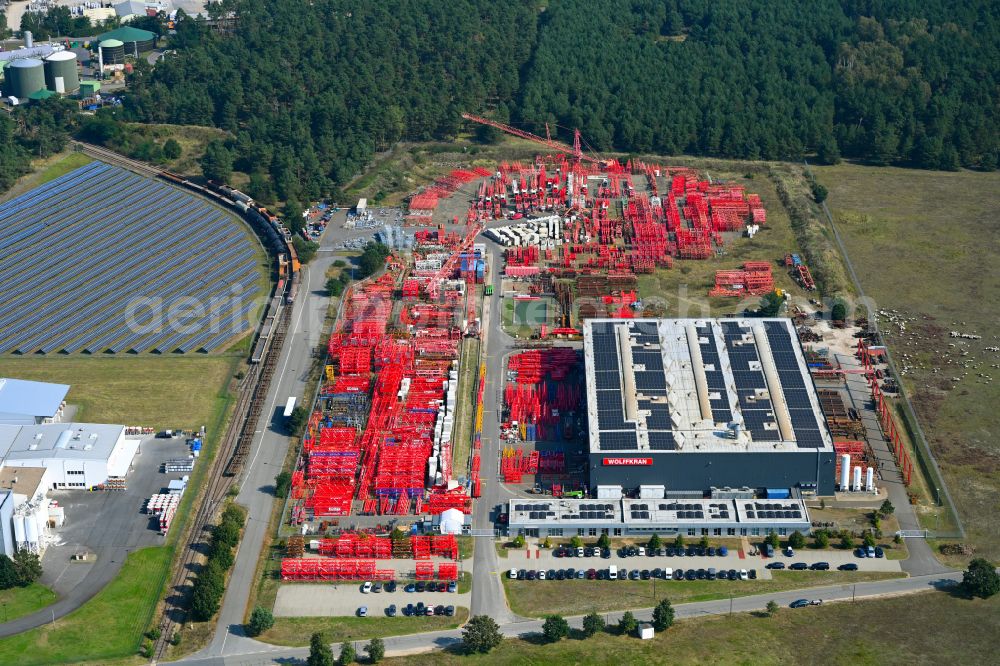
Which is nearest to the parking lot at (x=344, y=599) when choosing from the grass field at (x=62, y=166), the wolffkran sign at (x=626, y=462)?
the wolffkran sign at (x=626, y=462)

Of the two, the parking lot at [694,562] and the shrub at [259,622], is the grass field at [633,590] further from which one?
the shrub at [259,622]

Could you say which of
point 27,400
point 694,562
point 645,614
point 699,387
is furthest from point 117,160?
point 645,614

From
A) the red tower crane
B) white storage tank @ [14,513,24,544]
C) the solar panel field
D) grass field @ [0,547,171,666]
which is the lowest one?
grass field @ [0,547,171,666]

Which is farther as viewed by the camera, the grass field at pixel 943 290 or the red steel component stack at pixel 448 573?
the grass field at pixel 943 290

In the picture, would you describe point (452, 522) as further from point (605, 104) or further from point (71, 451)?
point (605, 104)

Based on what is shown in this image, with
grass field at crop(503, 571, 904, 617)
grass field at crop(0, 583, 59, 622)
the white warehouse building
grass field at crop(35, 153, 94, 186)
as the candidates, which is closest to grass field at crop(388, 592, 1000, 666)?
grass field at crop(503, 571, 904, 617)

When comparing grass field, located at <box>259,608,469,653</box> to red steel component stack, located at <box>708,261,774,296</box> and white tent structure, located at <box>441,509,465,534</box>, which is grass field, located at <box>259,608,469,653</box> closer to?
white tent structure, located at <box>441,509,465,534</box>
